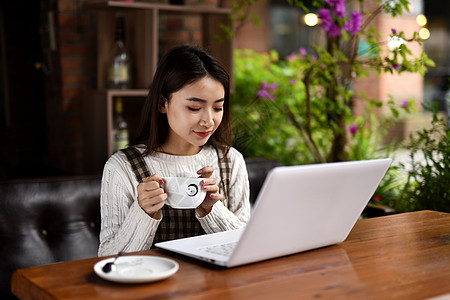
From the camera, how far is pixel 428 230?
1.69 m

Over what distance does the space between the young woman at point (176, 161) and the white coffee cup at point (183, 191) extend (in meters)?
0.09

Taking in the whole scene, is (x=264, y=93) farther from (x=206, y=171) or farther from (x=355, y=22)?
(x=206, y=171)

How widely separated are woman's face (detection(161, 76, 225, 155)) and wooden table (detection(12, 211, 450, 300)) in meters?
0.46

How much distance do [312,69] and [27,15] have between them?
66.6 inches

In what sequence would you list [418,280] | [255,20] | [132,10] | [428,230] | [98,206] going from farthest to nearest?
[255,20] < [132,10] < [98,206] < [428,230] < [418,280]

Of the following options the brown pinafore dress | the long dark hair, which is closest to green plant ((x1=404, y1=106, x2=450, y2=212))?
the long dark hair

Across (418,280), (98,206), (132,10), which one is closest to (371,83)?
(132,10)

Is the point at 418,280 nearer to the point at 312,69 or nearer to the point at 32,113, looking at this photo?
the point at 312,69

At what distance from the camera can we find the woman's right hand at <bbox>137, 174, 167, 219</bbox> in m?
1.52

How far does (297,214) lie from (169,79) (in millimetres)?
736

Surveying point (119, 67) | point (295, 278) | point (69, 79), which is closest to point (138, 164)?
point (295, 278)

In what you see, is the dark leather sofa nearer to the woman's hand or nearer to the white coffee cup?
the woman's hand

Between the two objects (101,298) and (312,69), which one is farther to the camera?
(312,69)

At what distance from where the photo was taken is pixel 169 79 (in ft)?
6.14
